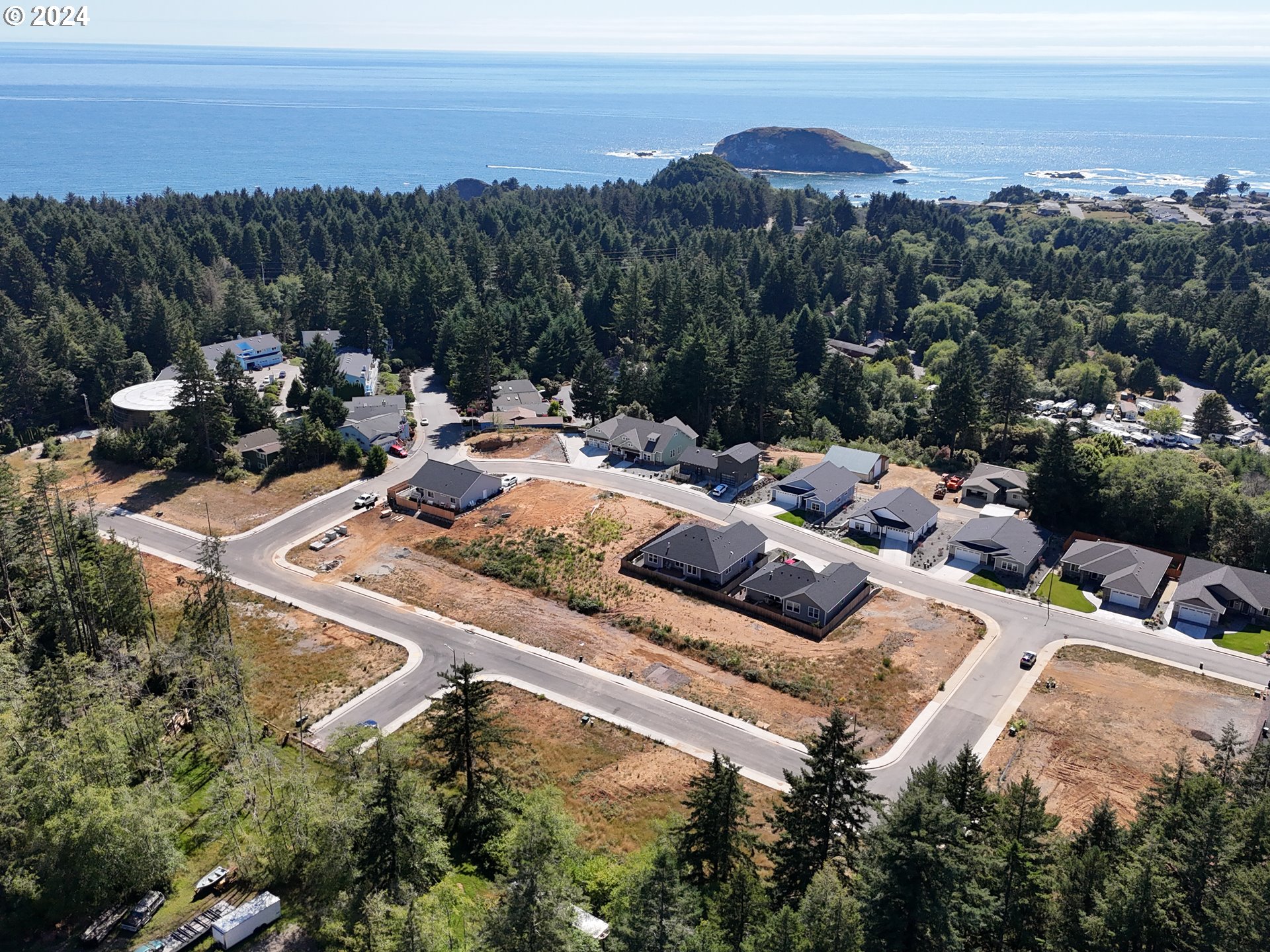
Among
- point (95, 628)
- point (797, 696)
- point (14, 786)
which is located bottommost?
point (797, 696)

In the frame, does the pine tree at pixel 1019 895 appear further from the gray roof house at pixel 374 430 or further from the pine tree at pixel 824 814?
the gray roof house at pixel 374 430

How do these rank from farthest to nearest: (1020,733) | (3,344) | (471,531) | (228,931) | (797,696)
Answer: (3,344), (471,531), (797,696), (1020,733), (228,931)

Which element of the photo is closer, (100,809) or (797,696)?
(100,809)

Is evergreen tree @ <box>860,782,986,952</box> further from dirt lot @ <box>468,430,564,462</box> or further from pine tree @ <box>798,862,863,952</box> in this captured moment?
dirt lot @ <box>468,430,564,462</box>

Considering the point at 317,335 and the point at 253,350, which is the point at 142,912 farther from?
the point at 317,335

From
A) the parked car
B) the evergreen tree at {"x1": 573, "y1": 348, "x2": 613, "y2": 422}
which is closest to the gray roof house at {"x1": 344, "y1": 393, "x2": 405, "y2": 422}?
the evergreen tree at {"x1": 573, "y1": 348, "x2": 613, "y2": 422}

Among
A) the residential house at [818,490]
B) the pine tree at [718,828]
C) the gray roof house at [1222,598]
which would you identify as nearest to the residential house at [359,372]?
the residential house at [818,490]

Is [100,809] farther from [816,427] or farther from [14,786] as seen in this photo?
[816,427]

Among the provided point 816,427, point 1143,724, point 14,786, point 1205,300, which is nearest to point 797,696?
point 1143,724
